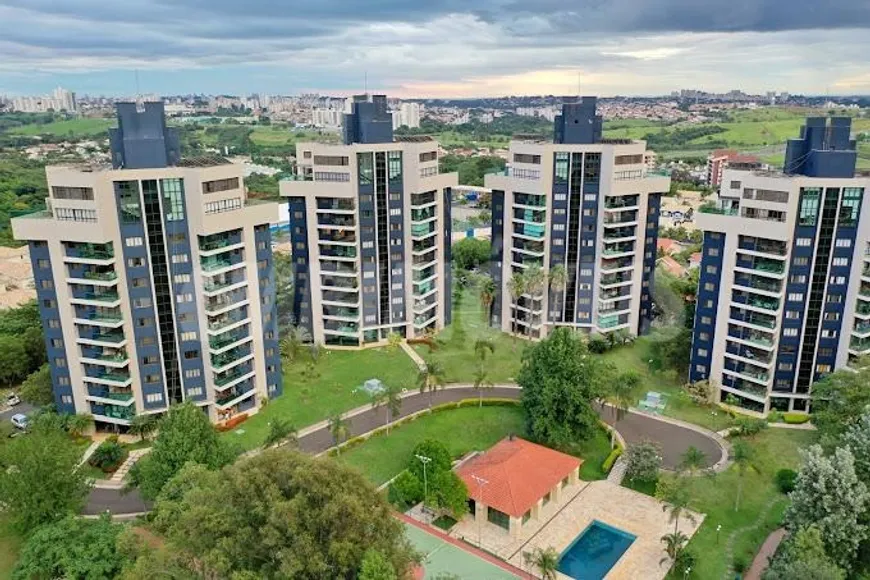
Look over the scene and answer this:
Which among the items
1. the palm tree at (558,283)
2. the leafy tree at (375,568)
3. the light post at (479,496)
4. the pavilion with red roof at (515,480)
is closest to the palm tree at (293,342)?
the pavilion with red roof at (515,480)

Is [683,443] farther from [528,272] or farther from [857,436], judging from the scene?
[528,272]

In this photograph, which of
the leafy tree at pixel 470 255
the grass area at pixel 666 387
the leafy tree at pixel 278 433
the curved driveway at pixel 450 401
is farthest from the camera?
the leafy tree at pixel 470 255

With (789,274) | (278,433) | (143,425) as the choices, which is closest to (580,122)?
(789,274)

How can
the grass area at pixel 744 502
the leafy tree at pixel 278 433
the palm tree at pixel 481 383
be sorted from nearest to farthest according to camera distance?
the grass area at pixel 744 502 → the leafy tree at pixel 278 433 → the palm tree at pixel 481 383

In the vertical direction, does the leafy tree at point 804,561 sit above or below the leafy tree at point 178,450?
below

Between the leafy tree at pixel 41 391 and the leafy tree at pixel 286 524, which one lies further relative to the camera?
the leafy tree at pixel 41 391

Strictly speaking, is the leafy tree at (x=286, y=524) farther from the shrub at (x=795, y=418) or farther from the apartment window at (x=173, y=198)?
the shrub at (x=795, y=418)

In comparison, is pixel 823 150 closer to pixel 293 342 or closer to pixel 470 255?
pixel 293 342
